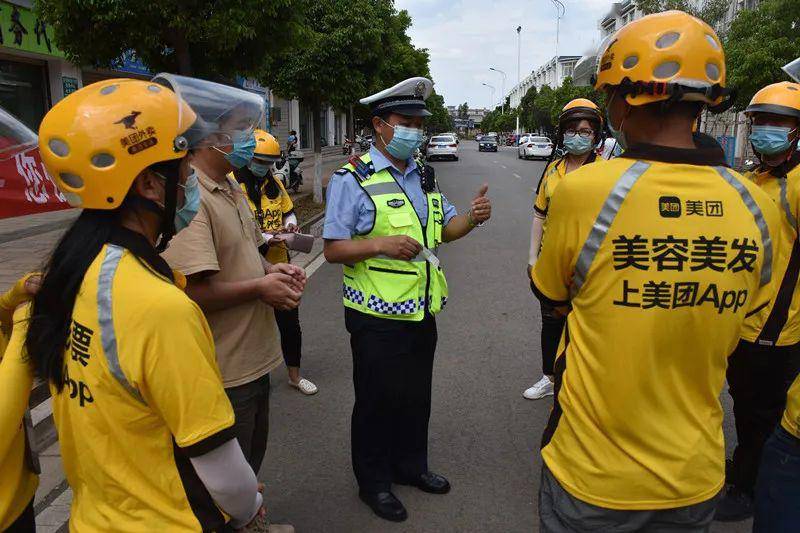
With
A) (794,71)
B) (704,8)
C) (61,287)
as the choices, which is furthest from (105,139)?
(704,8)

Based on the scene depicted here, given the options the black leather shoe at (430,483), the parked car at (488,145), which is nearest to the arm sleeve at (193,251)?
the black leather shoe at (430,483)

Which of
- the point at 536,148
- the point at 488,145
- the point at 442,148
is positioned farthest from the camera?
the point at 488,145

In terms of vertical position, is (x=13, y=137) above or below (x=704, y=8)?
below

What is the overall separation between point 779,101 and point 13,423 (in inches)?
125

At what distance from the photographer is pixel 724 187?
138 centimetres

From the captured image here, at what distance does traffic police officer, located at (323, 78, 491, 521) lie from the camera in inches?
104

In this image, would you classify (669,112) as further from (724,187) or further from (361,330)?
(361,330)

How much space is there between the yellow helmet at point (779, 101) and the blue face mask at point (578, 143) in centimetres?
118

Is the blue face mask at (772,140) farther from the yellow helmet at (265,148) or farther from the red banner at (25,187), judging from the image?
the red banner at (25,187)

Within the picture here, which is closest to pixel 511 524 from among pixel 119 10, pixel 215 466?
pixel 215 466

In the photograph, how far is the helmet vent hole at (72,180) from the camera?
1225mm

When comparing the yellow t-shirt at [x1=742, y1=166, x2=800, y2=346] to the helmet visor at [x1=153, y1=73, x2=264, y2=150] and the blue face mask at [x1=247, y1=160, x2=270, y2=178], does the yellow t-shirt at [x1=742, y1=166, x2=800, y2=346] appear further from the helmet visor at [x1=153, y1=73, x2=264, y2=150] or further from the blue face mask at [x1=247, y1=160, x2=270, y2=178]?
the blue face mask at [x1=247, y1=160, x2=270, y2=178]

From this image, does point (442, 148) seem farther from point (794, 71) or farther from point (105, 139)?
point (105, 139)

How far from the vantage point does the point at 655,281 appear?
1354mm
